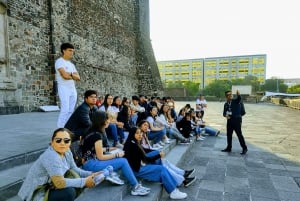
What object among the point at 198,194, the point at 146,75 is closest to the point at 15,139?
the point at 198,194

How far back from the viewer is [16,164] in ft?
10.1

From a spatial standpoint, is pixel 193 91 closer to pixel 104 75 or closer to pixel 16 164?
pixel 104 75

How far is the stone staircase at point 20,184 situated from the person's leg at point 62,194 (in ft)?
1.74

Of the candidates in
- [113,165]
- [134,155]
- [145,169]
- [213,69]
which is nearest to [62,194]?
[113,165]

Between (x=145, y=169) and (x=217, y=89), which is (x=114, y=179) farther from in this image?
(x=217, y=89)

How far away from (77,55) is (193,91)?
56616 mm

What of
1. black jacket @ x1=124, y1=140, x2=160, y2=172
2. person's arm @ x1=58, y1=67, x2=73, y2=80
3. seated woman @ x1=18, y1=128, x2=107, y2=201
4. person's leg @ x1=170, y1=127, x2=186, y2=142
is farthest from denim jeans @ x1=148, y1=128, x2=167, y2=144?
seated woman @ x1=18, y1=128, x2=107, y2=201

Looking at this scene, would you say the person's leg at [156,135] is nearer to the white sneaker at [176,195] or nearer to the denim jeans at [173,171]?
the denim jeans at [173,171]

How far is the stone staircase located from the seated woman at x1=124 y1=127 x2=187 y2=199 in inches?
5.3

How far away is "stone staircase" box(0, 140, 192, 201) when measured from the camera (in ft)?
8.14

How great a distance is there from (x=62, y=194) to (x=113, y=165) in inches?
39.8

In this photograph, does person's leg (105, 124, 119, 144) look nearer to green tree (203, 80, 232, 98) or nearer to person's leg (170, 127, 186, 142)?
person's leg (170, 127, 186, 142)

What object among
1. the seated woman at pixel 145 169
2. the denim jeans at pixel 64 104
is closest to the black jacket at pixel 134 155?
the seated woman at pixel 145 169

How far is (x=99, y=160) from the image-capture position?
303cm
